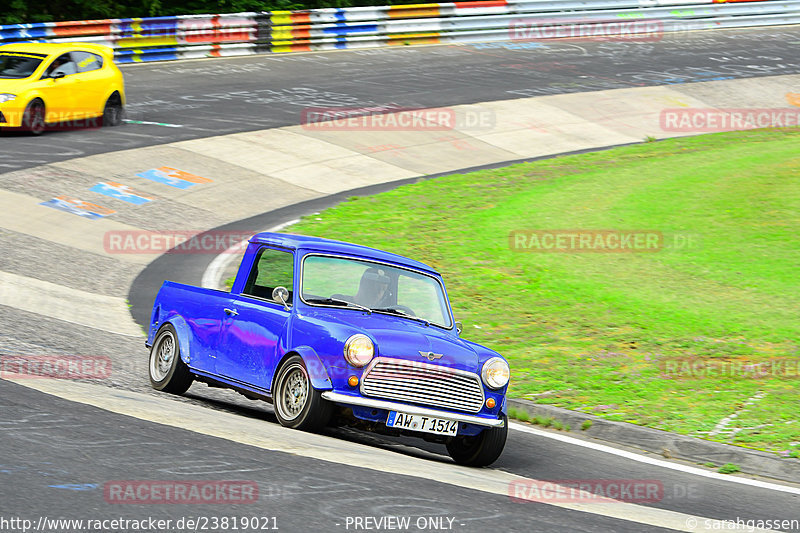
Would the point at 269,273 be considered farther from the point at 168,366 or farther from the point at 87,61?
the point at 87,61

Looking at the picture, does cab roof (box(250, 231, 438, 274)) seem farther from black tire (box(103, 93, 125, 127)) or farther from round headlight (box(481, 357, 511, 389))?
black tire (box(103, 93, 125, 127))

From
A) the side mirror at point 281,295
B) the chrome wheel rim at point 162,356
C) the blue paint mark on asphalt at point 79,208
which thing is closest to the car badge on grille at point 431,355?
the side mirror at point 281,295

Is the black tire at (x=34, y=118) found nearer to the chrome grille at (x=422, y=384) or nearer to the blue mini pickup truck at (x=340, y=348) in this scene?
the blue mini pickup truck at (x=340, y=348)

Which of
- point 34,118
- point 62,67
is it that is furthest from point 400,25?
point 34,118

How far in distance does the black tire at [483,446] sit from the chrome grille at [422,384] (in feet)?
0.82

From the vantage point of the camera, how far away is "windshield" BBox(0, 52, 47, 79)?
21.4 metres

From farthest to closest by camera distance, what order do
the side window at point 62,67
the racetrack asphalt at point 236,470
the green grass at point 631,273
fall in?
the side window at point 62,67 < the green grass at point 631,273 < the racetrack asphalt at point 236,470

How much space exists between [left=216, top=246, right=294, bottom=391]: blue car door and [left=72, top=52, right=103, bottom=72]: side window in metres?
15.1

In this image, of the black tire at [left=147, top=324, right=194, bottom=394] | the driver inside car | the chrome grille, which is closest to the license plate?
the chrome grille

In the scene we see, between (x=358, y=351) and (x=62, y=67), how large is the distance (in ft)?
54.6

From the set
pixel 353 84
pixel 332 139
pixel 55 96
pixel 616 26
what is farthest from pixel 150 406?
pixel 616 26

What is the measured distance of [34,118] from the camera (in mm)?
22078

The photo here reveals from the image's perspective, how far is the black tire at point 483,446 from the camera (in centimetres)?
824

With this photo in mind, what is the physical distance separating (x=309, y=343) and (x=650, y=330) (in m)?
5.67
